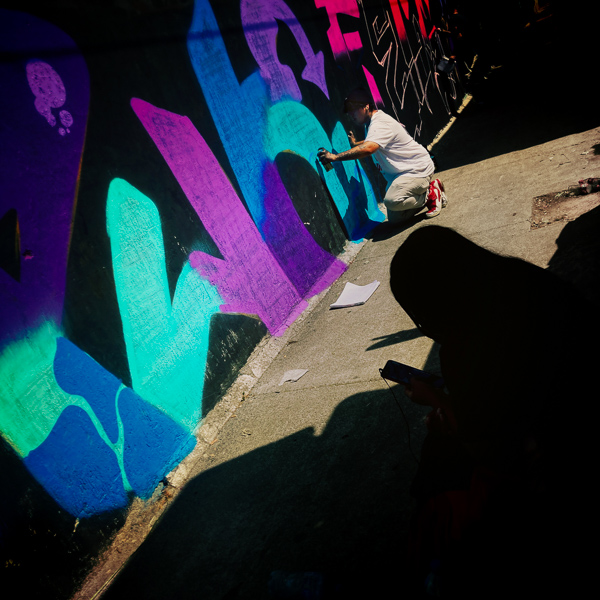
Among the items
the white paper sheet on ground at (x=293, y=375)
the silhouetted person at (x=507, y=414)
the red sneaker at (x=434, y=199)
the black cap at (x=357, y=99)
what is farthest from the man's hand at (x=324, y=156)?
the silhouetted person at (x=507, y=414)

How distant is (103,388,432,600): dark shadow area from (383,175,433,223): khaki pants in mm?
3318

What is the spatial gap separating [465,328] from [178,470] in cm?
236

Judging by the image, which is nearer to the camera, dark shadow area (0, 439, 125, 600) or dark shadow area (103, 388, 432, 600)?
dark shadow area (103, 388, 432, 600)

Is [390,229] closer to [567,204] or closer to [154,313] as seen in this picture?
[567,204]

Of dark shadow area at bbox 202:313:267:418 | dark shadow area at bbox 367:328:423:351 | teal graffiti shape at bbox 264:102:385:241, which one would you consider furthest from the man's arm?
dark shadow area at bbox 367:328:423:351

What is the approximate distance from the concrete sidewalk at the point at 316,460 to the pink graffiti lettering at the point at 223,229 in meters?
0.40

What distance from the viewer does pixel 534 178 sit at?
5.53m

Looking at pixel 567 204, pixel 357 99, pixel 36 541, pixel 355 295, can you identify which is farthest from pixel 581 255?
pixel 36 541

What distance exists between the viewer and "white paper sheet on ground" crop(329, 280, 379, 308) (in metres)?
4.70

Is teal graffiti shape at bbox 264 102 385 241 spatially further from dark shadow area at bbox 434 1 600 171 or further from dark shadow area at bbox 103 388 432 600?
dark shadow area at bbox 103 388 432 600

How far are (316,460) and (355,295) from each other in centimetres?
221

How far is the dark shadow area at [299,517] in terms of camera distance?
2238mm

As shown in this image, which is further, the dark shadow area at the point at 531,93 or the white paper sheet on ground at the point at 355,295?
the dark shadow area at the point at 531,93

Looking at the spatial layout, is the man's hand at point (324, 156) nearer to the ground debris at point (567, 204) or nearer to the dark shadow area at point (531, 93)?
the ground debris at point (567, 204)
